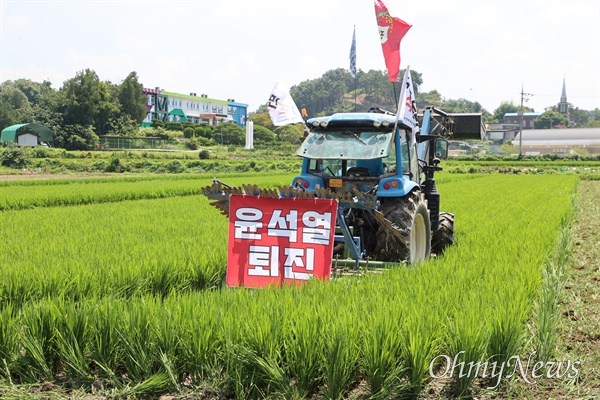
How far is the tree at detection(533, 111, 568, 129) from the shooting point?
13120 cm

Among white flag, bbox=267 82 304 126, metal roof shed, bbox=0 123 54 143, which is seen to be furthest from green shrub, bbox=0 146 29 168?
white flag, bbox=267 82 304 126

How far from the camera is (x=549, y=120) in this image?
429 feet

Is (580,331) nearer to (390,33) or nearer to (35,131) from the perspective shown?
(390,33)

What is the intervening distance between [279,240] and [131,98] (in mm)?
59398

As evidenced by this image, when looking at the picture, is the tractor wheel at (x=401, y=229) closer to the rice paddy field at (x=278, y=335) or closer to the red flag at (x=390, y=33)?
the rice paddy field at (x=278, y=335)

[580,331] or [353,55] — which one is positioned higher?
[353,55]

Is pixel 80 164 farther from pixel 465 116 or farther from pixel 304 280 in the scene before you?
pixel 304 280

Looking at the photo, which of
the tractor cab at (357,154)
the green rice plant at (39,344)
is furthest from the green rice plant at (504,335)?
the green rice plant at (39,344)

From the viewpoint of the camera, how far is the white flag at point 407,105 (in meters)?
6.43

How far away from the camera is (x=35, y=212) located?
12.4m

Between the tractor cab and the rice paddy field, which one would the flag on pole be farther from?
the rice paddy field

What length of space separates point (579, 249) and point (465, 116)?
2.66 metres

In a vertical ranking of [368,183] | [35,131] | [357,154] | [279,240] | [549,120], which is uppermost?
[549,120]

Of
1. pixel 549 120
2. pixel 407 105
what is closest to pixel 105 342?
pixel 407 105
